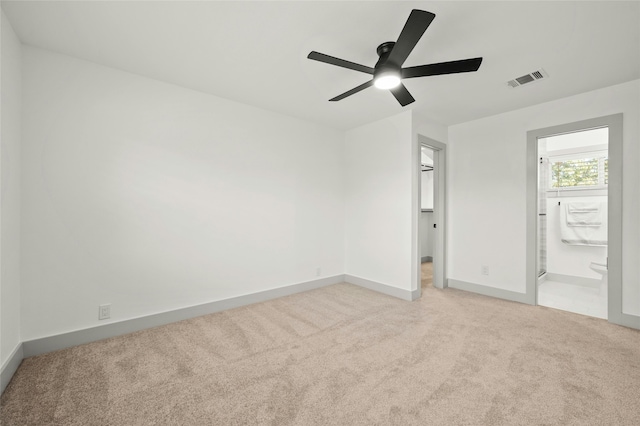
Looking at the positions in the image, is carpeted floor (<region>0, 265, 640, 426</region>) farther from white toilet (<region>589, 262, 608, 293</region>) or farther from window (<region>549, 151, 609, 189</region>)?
window (<region>549, 151, 609, 189</region>)

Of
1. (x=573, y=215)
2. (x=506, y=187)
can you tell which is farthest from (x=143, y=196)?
(x=573, y=215)

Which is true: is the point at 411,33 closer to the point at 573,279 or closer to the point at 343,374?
the point at 343,374

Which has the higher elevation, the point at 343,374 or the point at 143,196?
the point at 143,196

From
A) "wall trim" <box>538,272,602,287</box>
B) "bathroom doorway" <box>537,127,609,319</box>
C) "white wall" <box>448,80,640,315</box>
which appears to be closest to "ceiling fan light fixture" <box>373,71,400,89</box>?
"white wall" <box>448,80,640,315</box>

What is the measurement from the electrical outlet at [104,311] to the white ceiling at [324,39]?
7.24 ft

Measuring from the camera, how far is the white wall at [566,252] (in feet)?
14.0

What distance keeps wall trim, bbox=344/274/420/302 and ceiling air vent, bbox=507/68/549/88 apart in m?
2.62

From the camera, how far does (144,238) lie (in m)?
2.69

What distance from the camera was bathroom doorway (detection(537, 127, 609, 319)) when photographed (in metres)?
4.20

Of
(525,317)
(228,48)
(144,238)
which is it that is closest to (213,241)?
(144,238)

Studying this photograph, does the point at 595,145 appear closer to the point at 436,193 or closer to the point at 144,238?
the point at 436,193

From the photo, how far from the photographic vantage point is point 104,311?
247 cm

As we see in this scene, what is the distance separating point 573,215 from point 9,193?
6805 mm

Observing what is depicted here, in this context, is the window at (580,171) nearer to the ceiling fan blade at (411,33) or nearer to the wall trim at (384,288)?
the wall trim at (384,288)
